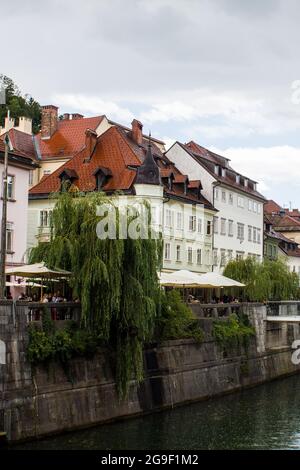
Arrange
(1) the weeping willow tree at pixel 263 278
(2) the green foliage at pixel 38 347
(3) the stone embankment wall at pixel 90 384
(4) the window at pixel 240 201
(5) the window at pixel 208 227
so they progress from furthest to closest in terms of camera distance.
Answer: (4) the window at pixel 240 201
(5) the window at pixel 208 227
(1) the weeping willow tree at pixel 263 278
(2) the green foliage at pixel 38 347
(3) the stone embankment wall at pixel 90 384

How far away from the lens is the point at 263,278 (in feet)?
179

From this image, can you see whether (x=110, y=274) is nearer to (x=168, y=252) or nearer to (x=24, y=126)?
(x=168, y=252)

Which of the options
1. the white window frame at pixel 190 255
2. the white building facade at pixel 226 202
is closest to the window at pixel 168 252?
the white window frame at pixel 190 255

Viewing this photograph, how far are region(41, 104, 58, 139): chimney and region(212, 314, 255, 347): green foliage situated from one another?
30987 mm

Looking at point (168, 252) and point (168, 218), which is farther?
point (168, 252)

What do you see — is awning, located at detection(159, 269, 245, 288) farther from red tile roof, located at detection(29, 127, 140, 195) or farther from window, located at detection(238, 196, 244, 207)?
window, located at detection(238, 196, 244, 207)

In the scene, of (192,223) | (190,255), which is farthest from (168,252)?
(192,223)

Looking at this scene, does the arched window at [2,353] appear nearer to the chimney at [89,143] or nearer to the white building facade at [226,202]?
the chimney at [89,143]

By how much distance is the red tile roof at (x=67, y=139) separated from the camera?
67250 millimetres

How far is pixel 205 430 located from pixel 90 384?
4622 mm

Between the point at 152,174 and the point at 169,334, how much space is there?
20.4 meters

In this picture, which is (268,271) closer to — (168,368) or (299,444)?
(168,368)

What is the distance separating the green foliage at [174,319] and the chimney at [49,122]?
3600cm

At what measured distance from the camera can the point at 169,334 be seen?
1453 inches
